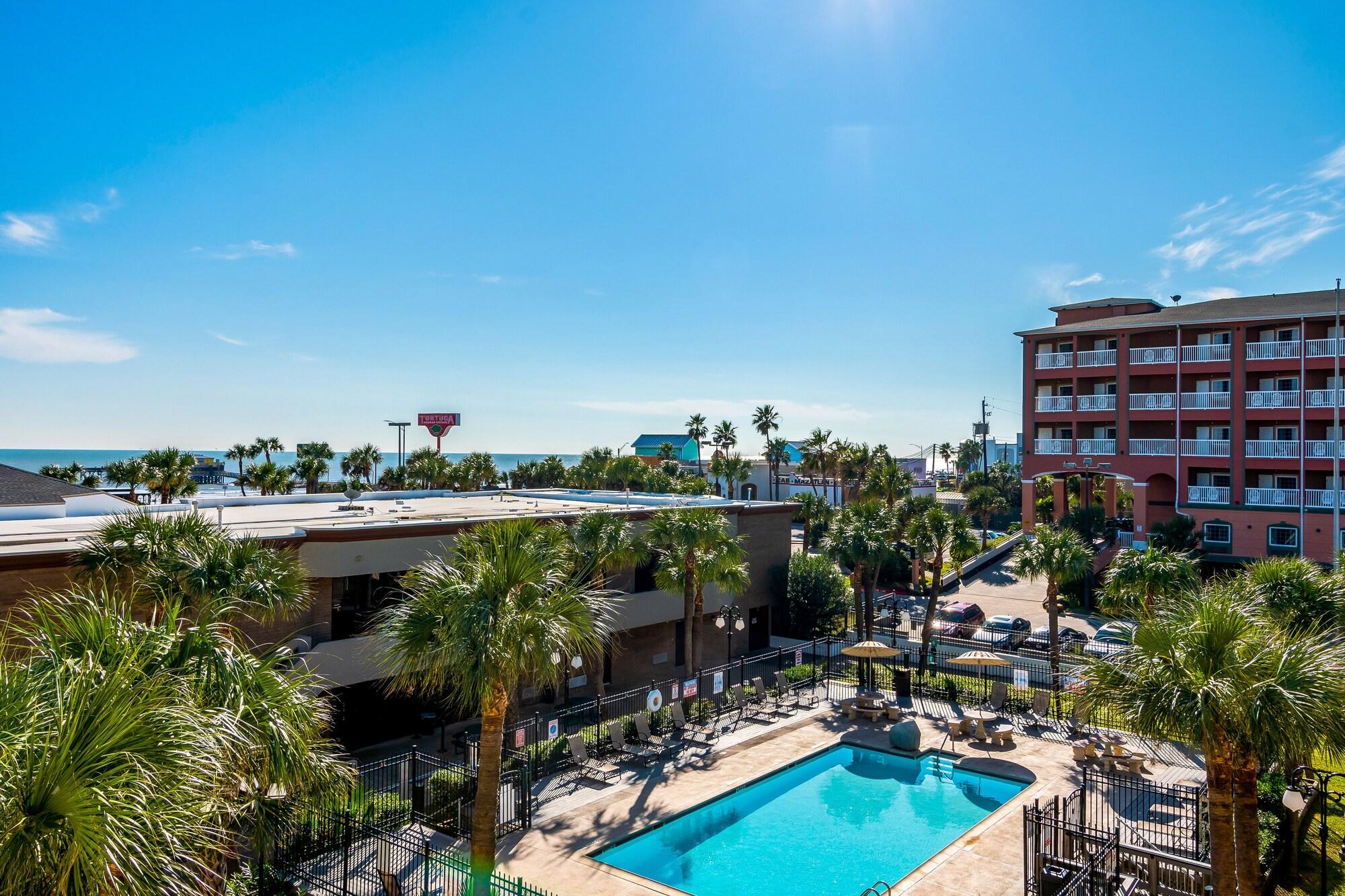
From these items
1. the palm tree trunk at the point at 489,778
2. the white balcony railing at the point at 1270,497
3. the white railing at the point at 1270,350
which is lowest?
Result: the palm tree trunk at the point at 489,778

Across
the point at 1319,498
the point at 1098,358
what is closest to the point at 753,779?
the point at 1319,498

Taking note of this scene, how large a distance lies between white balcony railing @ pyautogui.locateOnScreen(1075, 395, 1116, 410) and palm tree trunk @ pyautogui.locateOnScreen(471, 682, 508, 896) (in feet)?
154

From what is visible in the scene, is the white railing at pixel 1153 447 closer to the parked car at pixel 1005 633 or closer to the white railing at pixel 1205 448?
the white railing at pixel 1205 448

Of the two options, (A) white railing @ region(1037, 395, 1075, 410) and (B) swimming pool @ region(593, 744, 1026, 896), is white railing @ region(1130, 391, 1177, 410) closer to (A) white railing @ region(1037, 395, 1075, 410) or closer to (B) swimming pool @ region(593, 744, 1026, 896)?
(A) white railing @ region(1037, 395, 1075, 410)

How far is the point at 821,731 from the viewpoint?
2375 centimetres

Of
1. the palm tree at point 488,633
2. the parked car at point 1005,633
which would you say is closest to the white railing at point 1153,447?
the parked car at point 1005,633

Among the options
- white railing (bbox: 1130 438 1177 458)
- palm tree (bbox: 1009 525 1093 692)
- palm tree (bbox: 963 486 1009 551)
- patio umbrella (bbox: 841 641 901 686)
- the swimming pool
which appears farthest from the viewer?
palm tree (bbox: 963 486 1009 551)

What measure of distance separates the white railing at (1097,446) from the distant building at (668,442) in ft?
252

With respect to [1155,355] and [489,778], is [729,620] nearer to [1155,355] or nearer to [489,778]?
[489,778]

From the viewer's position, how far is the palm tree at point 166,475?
5181 cm

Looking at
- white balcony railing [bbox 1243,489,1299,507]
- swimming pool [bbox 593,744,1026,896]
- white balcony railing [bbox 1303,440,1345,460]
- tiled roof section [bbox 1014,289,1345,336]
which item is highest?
tiled roof section [bbox 1014,289,1345,336]

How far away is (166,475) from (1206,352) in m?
63.2

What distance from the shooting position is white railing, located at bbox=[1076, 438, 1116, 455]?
1906 inches

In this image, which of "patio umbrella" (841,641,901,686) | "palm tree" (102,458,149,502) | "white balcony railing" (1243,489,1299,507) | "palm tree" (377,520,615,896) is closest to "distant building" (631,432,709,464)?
"palm tree" (102,458,149,502)
